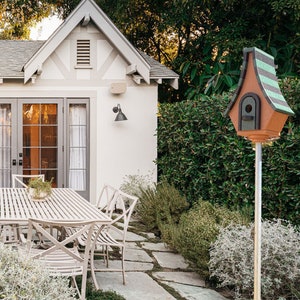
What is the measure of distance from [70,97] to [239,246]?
6.48m

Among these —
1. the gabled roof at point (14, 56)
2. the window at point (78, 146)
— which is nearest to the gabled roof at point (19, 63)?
the gabled roof at point (14, 56)

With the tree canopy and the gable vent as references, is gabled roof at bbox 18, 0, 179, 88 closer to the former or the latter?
the gable vent

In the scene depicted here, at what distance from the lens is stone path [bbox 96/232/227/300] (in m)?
4.95

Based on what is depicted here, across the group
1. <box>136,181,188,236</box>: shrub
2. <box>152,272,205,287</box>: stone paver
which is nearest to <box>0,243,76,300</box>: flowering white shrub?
<box>152,272,205,287</box>: stone paver

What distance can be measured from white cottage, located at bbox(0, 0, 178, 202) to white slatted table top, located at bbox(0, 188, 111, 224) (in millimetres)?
3815

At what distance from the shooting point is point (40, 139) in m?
10.5

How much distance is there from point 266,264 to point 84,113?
6665 millimetres

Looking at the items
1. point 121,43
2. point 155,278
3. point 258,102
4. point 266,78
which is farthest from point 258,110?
point 121,43

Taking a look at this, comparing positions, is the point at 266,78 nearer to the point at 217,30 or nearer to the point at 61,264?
the point at 61,264

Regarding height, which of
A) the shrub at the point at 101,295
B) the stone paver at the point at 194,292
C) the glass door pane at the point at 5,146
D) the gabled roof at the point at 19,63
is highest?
the gabled roof at the point at 19,63

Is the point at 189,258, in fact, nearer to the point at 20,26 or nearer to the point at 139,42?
the point at 139,42

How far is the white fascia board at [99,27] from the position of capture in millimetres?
9898

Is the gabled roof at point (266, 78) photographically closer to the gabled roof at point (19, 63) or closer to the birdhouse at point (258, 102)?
the birdhouse at point (258, 102)

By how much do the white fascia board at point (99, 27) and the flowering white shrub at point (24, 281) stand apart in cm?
716
